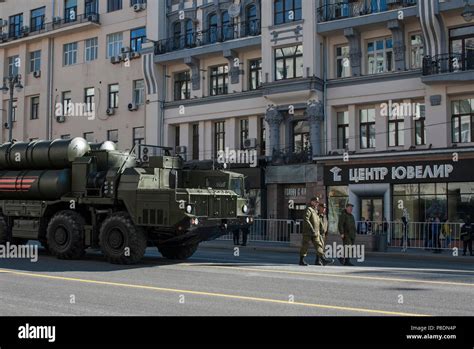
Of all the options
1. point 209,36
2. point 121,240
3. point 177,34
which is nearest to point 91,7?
point 177,34

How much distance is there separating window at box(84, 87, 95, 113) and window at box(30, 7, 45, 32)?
656cm

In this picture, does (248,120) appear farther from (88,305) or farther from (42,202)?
(88,305)

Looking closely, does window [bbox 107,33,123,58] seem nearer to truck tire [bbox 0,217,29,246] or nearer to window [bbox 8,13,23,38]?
window [bbox 8,13,23,38]

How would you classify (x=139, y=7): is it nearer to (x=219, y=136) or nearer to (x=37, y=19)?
(x=219, y=136)

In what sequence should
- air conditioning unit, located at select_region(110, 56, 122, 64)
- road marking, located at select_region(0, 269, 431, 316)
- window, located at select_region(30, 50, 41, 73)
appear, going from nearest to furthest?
road marking, located at select_region(0, 269, 431, 316) → air conditioning unit, located at select_region(110, 56, 122, 64) → window, located at select_region(30, 50, 41, 73)

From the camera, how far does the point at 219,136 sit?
35.7m

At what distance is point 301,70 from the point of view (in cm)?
3155

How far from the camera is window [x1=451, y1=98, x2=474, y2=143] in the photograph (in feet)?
91.2

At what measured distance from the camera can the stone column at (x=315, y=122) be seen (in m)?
30.9

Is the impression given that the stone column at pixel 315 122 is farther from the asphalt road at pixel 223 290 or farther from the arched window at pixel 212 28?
the asphalt road at pixel 223 290

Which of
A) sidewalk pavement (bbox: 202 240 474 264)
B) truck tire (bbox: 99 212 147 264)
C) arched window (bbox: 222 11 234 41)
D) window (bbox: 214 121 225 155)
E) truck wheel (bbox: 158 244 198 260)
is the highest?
arched window (bbox: 222 11 234 41)

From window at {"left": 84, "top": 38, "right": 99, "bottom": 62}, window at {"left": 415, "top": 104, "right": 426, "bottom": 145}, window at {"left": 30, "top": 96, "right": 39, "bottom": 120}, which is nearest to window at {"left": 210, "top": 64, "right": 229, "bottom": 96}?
window at {"left": 84, "top": 38, "right": 99, "bottom": 62}

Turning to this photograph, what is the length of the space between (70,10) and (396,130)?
24595 mm

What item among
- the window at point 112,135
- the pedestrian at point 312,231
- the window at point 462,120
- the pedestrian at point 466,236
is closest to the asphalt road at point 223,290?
the pedestrian at point 312,231
